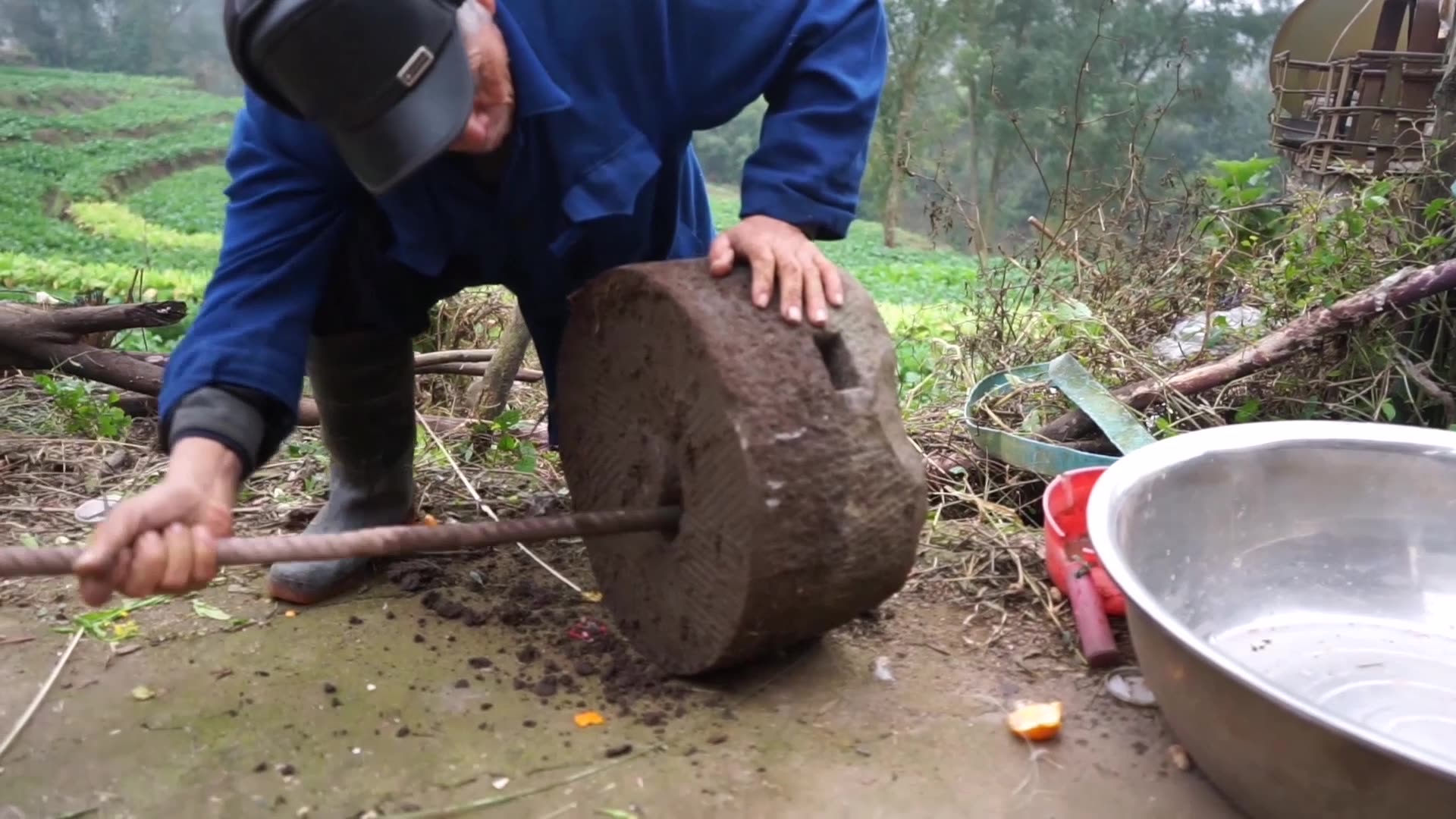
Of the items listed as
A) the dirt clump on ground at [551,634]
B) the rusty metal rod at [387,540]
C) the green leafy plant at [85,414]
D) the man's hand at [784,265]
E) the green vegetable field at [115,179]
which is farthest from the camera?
the green vegetable field at [115,179]

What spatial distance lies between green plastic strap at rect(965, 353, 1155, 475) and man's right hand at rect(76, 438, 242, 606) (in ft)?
5.01

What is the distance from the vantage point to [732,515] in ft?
4.55

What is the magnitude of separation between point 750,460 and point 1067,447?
47.1 inches

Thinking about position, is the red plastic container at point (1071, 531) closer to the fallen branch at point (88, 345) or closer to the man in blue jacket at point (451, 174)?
the man in blue jacket at point (451, 174)

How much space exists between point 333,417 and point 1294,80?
13.9 ft

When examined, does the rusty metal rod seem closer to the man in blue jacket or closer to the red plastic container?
the man in blue jacket

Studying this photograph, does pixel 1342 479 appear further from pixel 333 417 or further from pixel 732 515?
pixel 333 417

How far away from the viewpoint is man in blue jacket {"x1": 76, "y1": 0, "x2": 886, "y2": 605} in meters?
1.20

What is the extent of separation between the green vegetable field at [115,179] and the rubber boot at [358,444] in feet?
8.55

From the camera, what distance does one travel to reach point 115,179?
5.17 m

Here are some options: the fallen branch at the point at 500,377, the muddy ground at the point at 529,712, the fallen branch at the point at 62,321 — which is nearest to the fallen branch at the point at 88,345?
the fallen branch at the point at 62,321

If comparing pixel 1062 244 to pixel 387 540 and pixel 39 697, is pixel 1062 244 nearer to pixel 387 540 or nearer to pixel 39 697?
pixel 387 540

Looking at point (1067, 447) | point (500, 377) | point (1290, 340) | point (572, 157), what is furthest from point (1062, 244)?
point (572, 157)

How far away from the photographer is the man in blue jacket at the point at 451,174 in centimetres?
120
